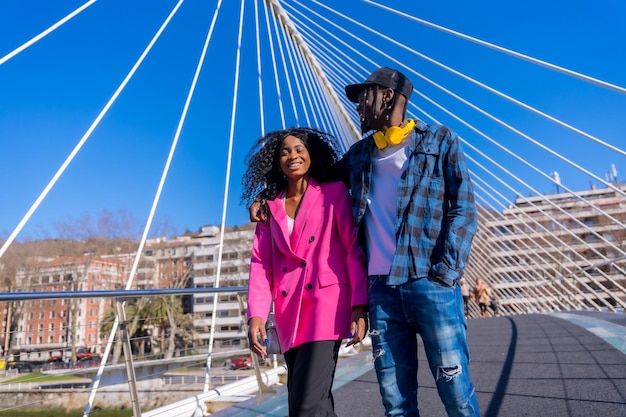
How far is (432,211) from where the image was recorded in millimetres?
1453

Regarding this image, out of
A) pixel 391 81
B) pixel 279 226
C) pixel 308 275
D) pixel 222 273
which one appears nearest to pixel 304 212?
pixel 279 226

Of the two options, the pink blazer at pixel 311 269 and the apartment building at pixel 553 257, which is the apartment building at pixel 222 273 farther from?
the pink blazer at pixel 311 269

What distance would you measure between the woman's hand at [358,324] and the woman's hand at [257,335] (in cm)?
26

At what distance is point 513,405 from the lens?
2420mm

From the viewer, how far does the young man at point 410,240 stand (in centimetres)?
137

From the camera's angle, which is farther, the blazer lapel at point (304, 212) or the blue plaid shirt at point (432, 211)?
the blazer lapel at point (304, 212)

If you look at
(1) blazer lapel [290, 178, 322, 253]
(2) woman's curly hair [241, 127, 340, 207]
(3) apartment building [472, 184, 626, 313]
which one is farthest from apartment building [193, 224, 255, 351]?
(1) blazer lapel [290, 178, 322, 253]

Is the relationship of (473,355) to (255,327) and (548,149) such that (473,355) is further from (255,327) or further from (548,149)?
(255,327)

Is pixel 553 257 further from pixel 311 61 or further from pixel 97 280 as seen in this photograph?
pixel 97 280

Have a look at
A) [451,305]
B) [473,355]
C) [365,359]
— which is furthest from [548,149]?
[451,305]

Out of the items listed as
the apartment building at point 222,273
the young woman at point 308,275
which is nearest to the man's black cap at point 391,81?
the young woman at point 308,275

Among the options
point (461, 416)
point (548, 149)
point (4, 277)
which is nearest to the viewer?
point (461, 416)

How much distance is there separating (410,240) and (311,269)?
0.30 meters

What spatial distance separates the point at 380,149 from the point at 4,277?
2590cm
